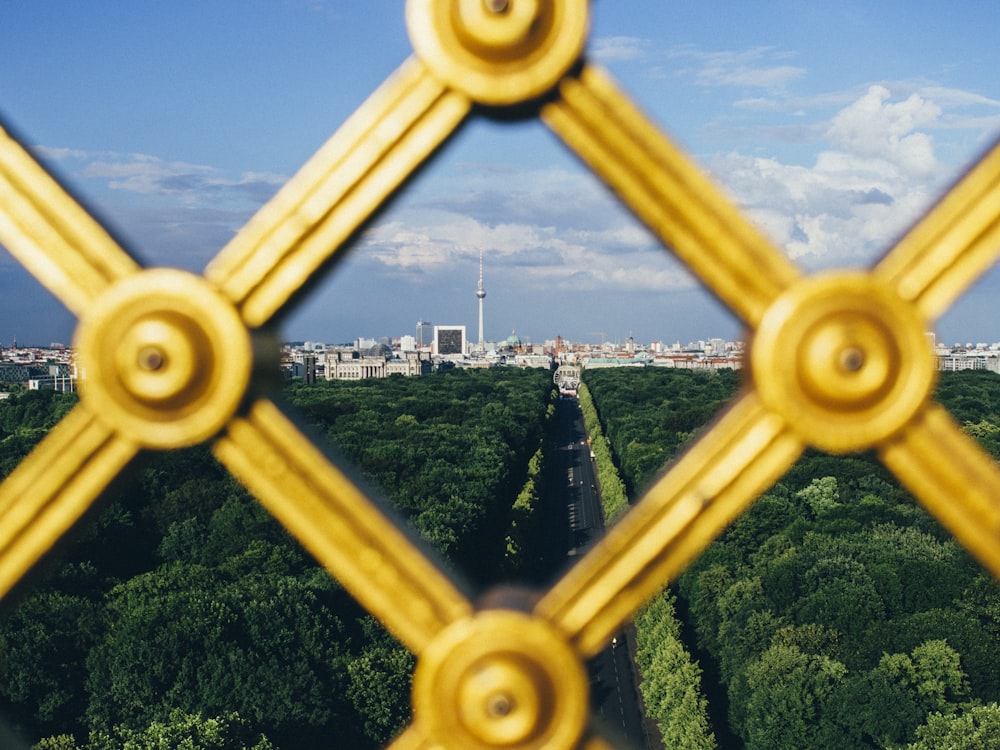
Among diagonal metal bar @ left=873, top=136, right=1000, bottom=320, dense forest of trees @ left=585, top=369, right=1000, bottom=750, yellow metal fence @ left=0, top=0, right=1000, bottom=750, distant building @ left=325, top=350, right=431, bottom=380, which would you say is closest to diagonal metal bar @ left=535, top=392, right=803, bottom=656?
yellow metal fence @ left=0, top=0, right=1000, bottom=750

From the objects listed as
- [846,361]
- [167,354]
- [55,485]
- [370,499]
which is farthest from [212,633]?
[846,361]

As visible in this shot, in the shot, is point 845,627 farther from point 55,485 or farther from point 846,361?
point 55,485

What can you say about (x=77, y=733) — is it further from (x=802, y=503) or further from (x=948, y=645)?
(x=802, y=503)

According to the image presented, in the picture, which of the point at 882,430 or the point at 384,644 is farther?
the point at 384,644

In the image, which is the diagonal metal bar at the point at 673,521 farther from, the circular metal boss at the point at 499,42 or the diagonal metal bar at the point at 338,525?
the circular metal boss at the point at 499,42

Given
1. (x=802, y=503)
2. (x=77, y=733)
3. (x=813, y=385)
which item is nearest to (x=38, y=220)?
(x=813, y=385)

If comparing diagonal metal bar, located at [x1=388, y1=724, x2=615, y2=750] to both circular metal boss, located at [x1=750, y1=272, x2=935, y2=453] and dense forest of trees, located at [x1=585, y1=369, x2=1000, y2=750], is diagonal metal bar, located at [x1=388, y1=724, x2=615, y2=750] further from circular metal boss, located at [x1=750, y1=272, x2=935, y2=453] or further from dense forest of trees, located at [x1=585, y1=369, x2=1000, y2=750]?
dense forest of trees, located at [x1=585, y1=369, x2=1000, y2=750]

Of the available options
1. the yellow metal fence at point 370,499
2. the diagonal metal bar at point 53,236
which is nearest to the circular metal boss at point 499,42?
the yellow metal fence at point 370,499
